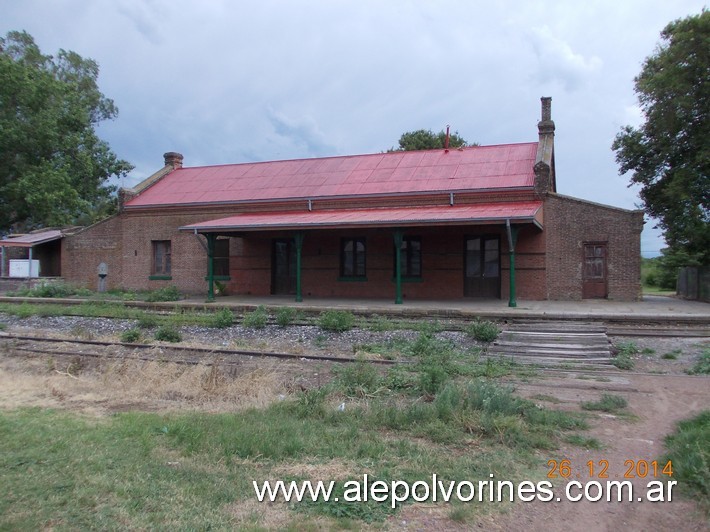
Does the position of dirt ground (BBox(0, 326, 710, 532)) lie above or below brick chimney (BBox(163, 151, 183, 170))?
below

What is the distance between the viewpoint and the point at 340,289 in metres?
20.1

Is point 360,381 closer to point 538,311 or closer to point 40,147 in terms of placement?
point 538,311

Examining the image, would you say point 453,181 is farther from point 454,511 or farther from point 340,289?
point 454,511

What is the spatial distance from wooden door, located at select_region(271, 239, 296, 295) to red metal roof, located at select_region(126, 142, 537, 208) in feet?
6.53

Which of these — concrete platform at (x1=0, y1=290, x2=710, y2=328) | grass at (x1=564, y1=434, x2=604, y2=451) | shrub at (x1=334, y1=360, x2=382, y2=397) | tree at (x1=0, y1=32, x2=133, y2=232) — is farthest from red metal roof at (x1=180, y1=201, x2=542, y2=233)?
tree at (x1=0, y1=32, x2=133, y2=232)

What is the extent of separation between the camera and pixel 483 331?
11891 millimetres

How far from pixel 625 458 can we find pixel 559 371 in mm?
4681

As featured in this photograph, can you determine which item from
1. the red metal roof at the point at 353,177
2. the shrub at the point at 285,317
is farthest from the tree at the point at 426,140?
the shrub at the point at 285,317

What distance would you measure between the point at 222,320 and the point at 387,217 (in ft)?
19.3

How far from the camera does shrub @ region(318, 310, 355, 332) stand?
13.3 m

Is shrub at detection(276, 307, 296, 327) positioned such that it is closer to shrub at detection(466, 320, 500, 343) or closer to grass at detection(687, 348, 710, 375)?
shrub at detection(466, 320, 500, 343)

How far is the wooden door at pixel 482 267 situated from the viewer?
59.6 ft

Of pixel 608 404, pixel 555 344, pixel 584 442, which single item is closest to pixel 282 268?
pixel 555 344

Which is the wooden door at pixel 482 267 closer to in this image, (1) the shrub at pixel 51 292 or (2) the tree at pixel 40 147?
(1) the shrub at pixel 51 292
